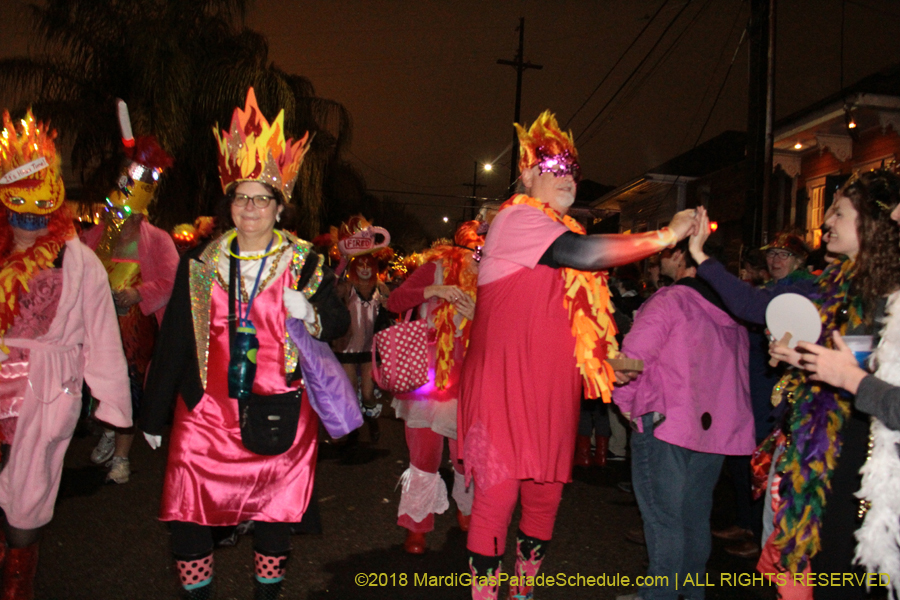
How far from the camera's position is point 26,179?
138 inches

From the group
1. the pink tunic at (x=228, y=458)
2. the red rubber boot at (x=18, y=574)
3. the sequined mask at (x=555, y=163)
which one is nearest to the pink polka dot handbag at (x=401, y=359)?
the pink tunic at (x=228, y=458)

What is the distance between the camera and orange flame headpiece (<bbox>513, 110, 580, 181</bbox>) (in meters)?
3.28

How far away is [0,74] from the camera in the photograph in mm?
15508

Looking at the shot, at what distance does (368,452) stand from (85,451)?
2707mm

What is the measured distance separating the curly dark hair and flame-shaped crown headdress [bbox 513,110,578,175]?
1246 millimetres

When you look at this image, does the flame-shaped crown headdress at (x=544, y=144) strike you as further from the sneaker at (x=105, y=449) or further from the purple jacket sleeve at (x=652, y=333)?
the sneaker at (x=105, y=449)

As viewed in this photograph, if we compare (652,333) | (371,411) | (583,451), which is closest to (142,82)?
(371,411)

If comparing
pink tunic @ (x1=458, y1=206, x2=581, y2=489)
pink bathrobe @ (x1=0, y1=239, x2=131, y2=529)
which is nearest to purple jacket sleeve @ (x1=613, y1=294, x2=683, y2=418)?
pink tunic @ (x1=458, y1=206, x2=581, y2=489)

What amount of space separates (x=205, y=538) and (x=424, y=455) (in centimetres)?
174

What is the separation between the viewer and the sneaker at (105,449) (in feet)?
20.5

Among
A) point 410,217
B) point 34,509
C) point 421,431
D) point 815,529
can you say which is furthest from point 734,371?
point 410,217

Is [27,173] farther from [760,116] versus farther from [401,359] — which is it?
[760,116]

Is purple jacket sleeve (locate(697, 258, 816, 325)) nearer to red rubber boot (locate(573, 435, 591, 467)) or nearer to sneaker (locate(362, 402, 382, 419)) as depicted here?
red rubber boot (locate(573, 435, 591, 467))

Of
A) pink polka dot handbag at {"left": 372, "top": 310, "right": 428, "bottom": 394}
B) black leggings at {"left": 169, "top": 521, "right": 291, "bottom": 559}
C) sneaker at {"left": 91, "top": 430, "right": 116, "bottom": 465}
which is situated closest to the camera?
black leggings at {"left": 169, "top": 521, "right": 291, "bottom": 559}
